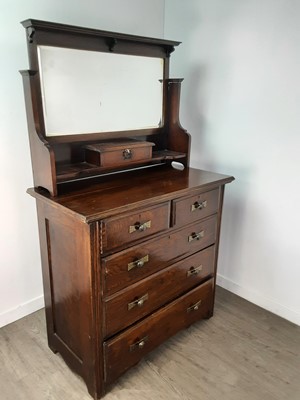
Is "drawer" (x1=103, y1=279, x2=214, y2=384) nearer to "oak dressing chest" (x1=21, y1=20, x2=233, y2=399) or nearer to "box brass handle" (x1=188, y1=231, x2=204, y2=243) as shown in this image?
"oak dressing chest" (x1=21, y1=20, x2=233, y2=399)

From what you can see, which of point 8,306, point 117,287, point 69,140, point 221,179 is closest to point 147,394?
point 117,287

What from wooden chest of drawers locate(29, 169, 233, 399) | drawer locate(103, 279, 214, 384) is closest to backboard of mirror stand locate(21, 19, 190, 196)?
wooden chest of drawers locate(29, 169, 233, 399)

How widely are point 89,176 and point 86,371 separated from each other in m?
0.89

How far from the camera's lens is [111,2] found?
1814mm

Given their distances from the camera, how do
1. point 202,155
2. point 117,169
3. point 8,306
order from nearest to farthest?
point 117,169, point 8,306, point 202,155

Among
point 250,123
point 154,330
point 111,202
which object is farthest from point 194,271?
point 250,123

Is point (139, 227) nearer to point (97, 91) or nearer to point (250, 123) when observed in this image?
point (97, 91)

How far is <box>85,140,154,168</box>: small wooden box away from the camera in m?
1.52

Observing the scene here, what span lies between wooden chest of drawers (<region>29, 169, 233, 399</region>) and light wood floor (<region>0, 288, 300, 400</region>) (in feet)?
0.32

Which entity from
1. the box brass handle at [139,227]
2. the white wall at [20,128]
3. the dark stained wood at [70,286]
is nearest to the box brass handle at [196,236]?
the box brass handle at [139,227]

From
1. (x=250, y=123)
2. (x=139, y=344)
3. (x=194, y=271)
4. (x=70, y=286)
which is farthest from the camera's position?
(x=250, y=123)

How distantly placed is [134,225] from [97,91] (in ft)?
2.42

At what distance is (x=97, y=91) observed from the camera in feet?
5.33

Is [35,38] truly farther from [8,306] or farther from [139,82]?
[8,306]
